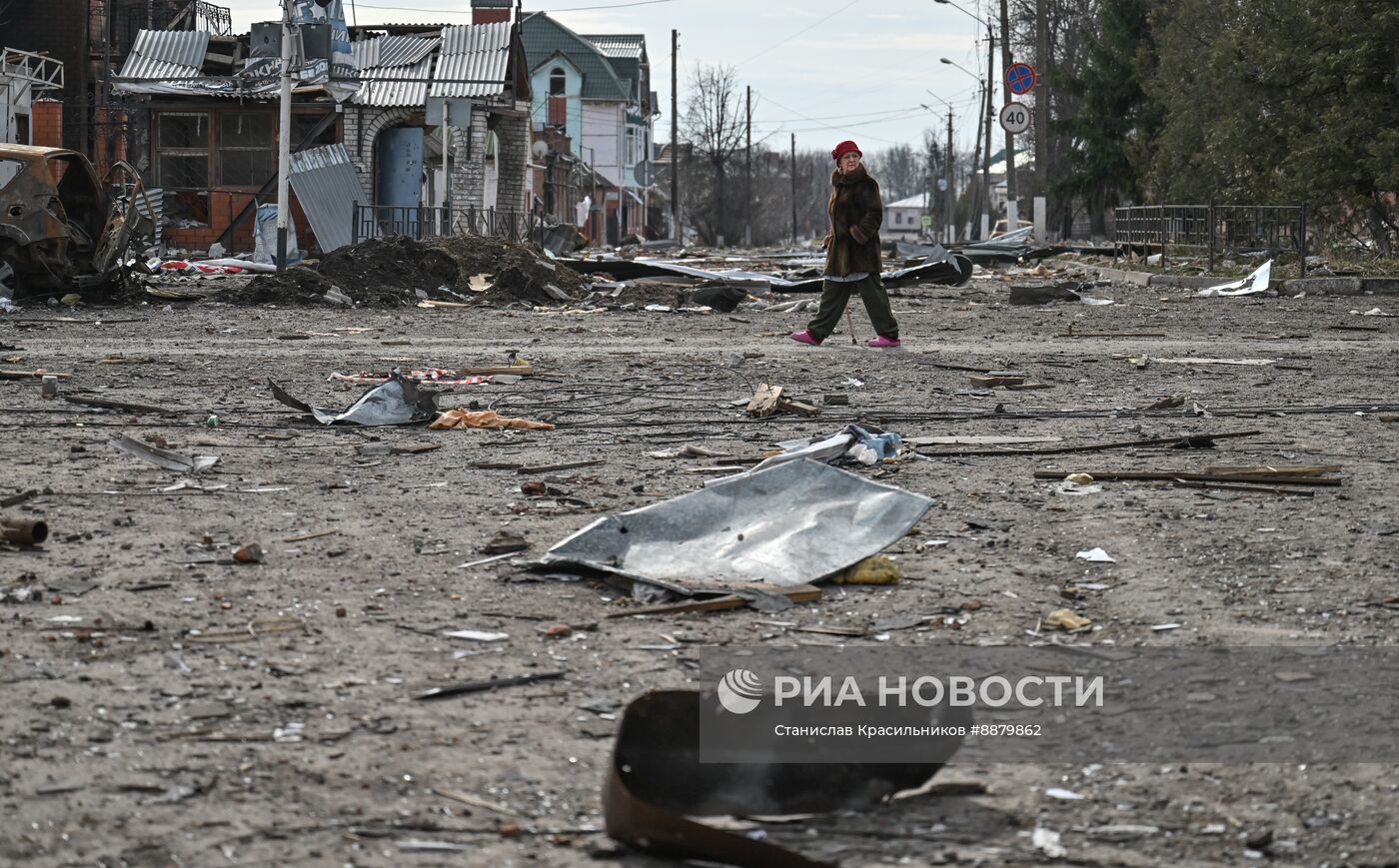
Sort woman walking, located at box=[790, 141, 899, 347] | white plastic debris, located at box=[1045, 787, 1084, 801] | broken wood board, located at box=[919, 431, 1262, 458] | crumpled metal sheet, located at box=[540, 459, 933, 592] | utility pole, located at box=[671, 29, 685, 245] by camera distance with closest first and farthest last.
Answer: white plastic debris, located at box=[1045, 787, 1084, 801] < crumpled metal sheet, located at box=[540, 459, 933, 592] < broken wood board, located at box=[919, 431, 1262, 458] < woman walking, located at box=[790, 141, 899, 347] < utility pole, located at box=[671, 29, 685, 245]

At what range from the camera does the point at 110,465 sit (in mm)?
7324

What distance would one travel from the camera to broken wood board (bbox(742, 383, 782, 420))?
9238 millimetres

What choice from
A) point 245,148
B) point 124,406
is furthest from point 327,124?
point 124,406

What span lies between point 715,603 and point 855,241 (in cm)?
978

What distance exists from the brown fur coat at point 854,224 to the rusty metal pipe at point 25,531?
31.2 ft

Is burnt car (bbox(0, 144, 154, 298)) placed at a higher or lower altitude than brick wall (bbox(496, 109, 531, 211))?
lower

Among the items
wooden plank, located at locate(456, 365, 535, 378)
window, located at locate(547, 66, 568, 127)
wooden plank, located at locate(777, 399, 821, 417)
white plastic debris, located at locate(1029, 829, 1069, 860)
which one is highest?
window, located at locate(547, 66, 568, 127)

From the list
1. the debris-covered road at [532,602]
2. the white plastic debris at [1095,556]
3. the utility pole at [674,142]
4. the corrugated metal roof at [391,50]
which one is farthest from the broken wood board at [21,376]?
the utility pole at [674,142]

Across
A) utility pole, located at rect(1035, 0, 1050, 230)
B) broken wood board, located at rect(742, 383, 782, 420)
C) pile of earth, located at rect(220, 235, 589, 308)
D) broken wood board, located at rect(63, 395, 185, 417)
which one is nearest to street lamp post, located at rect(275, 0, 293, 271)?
pile of earth, located at rect(220, 235, 589, 308)

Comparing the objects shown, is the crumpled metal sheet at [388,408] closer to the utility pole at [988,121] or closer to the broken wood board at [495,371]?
the broken wood board at [495,371]

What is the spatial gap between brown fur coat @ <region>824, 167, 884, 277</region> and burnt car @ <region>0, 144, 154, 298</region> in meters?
9.43

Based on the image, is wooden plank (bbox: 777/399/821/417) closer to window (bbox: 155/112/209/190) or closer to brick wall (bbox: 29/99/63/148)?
window (bbox: 155/112/209/190)

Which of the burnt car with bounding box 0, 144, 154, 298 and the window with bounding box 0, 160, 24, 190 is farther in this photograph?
the window with bounding box 0, 160, 24, 190

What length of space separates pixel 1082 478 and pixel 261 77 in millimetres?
28401
